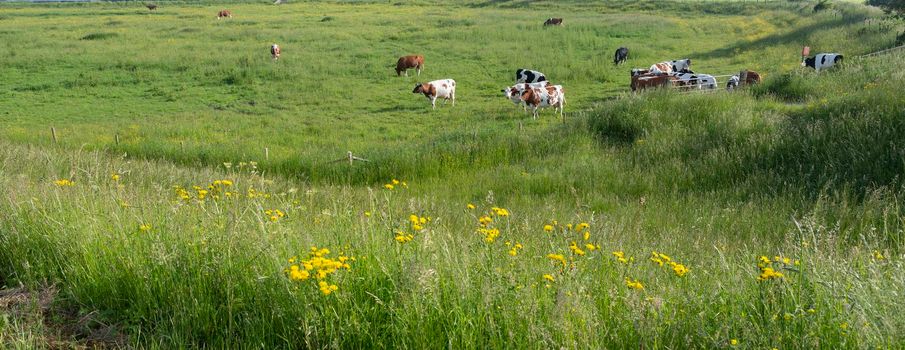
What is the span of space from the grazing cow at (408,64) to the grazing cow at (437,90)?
22.0 ft

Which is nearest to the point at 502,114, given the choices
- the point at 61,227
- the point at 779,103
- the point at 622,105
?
the point at 622,105

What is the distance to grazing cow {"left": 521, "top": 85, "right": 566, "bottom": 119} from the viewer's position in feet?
72.9

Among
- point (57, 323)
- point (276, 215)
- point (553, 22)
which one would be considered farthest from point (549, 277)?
point (553, 22)

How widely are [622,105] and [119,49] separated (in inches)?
1255

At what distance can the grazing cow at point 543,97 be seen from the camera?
22219 millimetres

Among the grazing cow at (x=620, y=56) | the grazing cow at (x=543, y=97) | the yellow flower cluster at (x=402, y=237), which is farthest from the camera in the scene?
the grazing cow at (x=620, y=56)

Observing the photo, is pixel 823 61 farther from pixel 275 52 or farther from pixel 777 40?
pixel 275 52

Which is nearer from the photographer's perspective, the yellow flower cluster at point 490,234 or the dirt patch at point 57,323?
the dirt patch at point 57,323

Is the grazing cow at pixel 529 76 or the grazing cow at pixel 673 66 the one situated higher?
the grazing cow at pixel 673 66

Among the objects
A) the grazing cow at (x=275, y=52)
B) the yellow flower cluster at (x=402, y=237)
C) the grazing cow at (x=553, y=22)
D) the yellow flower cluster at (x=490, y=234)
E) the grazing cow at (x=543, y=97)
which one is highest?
the grazing cow at (x=553, y=22)

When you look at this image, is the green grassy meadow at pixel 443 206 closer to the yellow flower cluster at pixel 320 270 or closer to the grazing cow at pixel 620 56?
the yellow flower cluster at pixel 320 270

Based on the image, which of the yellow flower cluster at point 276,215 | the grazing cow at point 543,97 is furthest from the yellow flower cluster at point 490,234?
the grazing cow at point 543,97

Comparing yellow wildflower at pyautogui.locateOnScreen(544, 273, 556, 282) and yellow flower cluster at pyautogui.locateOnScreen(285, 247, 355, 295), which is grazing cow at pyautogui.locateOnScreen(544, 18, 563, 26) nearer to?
yellow wildflower at pyautogui.locateOnScreen(544, 273, 556, 282)

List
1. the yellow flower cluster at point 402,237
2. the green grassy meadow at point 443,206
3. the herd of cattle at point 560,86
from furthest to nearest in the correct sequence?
the herd of cattle at point 560,86
the yellow flower cluster at point 402,237
the green grassy meadow at point 443,206
